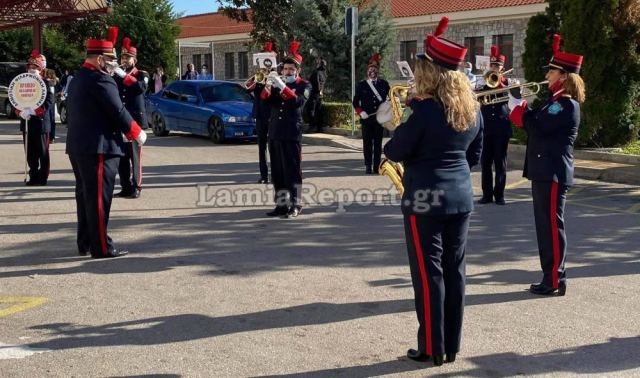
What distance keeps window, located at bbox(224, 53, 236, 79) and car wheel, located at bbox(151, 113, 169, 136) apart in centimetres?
2553

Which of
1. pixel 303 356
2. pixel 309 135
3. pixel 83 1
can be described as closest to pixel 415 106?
pixel 303 356

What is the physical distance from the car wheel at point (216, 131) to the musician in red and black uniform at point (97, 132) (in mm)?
11287

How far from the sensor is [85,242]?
761 centimetres

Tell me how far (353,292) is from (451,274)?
5.45 ft

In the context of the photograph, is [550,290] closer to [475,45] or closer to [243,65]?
[475,45]

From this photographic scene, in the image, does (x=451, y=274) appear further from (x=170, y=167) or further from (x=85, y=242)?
(x=170, y=167)

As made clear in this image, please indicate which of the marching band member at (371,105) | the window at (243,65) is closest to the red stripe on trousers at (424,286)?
the marching band member at (371,105)

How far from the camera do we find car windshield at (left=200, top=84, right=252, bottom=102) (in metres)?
19.9

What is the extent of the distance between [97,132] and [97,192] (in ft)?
1.81

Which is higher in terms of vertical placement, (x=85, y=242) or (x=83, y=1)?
(x=83, y=1)

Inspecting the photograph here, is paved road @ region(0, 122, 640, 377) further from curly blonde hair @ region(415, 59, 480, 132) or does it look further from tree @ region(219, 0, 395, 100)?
tree @ region(219, 0, 395, 100)

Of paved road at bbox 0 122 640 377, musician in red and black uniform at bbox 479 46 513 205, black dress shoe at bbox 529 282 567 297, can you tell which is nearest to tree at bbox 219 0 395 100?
musician in red and black uniform at bbox 479 46 513 205

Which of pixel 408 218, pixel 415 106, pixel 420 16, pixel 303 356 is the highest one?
pixel 420 16

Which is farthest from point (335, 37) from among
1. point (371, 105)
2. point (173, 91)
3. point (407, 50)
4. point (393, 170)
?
point (393, 170)
